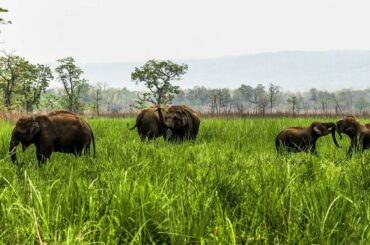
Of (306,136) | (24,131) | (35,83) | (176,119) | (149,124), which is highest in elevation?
(35,83)

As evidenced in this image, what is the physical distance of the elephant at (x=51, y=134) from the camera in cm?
526

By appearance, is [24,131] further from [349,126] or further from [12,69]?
[12,69]

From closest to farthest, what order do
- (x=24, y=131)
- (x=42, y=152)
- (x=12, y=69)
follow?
(x=24, y=131), (x=42, y=152), (x=12, y=69)

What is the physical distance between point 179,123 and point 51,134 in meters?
4.28

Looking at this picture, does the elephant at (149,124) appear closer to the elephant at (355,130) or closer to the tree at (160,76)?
the elephant at (355,130)

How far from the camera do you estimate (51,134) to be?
222 inches

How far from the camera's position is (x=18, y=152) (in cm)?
687

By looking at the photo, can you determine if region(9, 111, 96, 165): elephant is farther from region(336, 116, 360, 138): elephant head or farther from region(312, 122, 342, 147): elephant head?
region(336, 116, 360, 138): elephant head

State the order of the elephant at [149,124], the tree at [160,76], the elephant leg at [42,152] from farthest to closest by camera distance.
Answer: the tree at [160,76] → the elephant at [149,124] → the elephant leg at [42,152]

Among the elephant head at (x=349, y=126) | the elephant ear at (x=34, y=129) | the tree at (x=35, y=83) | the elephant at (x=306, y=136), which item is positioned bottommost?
the elephant at (x=306, y=136)

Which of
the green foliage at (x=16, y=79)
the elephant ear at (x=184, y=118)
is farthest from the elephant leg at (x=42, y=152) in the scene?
the green foliage at (x=16, y=79)

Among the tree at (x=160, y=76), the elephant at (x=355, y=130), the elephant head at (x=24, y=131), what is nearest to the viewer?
the elephant head at (x=24, y=131)

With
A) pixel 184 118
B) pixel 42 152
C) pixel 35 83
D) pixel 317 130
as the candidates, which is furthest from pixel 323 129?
pixel 35 83

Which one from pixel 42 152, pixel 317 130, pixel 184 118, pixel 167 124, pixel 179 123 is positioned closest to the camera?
pixel 42 152
